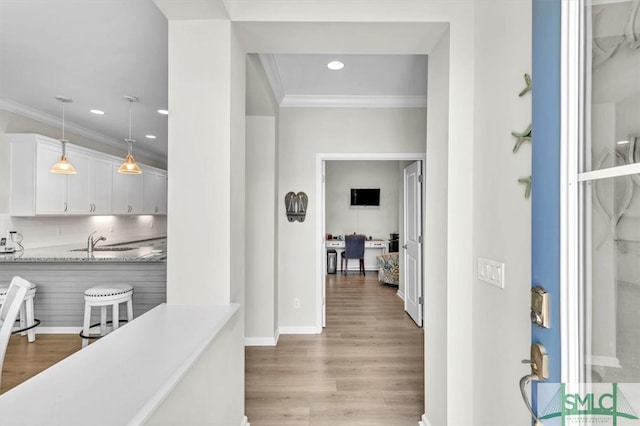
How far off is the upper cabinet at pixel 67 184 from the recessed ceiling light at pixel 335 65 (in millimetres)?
3851

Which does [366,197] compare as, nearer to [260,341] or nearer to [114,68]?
[260,341]

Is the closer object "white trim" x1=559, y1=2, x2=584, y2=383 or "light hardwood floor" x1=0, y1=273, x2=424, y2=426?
"white trim" x1=559, y1=2, x2=584, y2=383

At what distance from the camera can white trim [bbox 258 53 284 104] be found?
2.63 m

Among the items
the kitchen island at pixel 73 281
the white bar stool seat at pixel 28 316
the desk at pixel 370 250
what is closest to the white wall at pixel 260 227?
the kitchen island at pixel 73 281

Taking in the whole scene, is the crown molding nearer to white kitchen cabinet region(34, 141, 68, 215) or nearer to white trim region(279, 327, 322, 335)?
white kitchen cabinet region(34, 141, 68, 215)

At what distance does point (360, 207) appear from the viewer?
8.17 metres

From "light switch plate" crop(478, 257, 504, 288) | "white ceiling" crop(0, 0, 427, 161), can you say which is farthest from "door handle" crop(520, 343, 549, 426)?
"white ceiling" crop(0, 0, 427, 161)

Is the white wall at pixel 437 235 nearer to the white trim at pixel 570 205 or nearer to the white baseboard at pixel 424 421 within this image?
the white baseboard at pixel 424 421

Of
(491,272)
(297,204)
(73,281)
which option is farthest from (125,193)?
(491,272)

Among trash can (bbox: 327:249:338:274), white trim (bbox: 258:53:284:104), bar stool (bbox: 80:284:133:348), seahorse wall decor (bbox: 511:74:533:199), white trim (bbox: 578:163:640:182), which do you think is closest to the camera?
white trim (bbox: 578:163:640:182)

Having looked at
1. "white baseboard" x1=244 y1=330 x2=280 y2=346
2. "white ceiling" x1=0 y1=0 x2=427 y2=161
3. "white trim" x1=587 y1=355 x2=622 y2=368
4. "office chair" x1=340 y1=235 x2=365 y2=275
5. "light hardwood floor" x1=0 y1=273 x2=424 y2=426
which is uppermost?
"white ceiling" x1=0 y1=0 x2=427 y2=161

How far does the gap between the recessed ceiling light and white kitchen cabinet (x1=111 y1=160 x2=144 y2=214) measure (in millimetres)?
4577

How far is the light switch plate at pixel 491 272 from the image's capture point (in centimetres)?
143

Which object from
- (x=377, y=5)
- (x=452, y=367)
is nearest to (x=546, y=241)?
(x=452, y=367)
